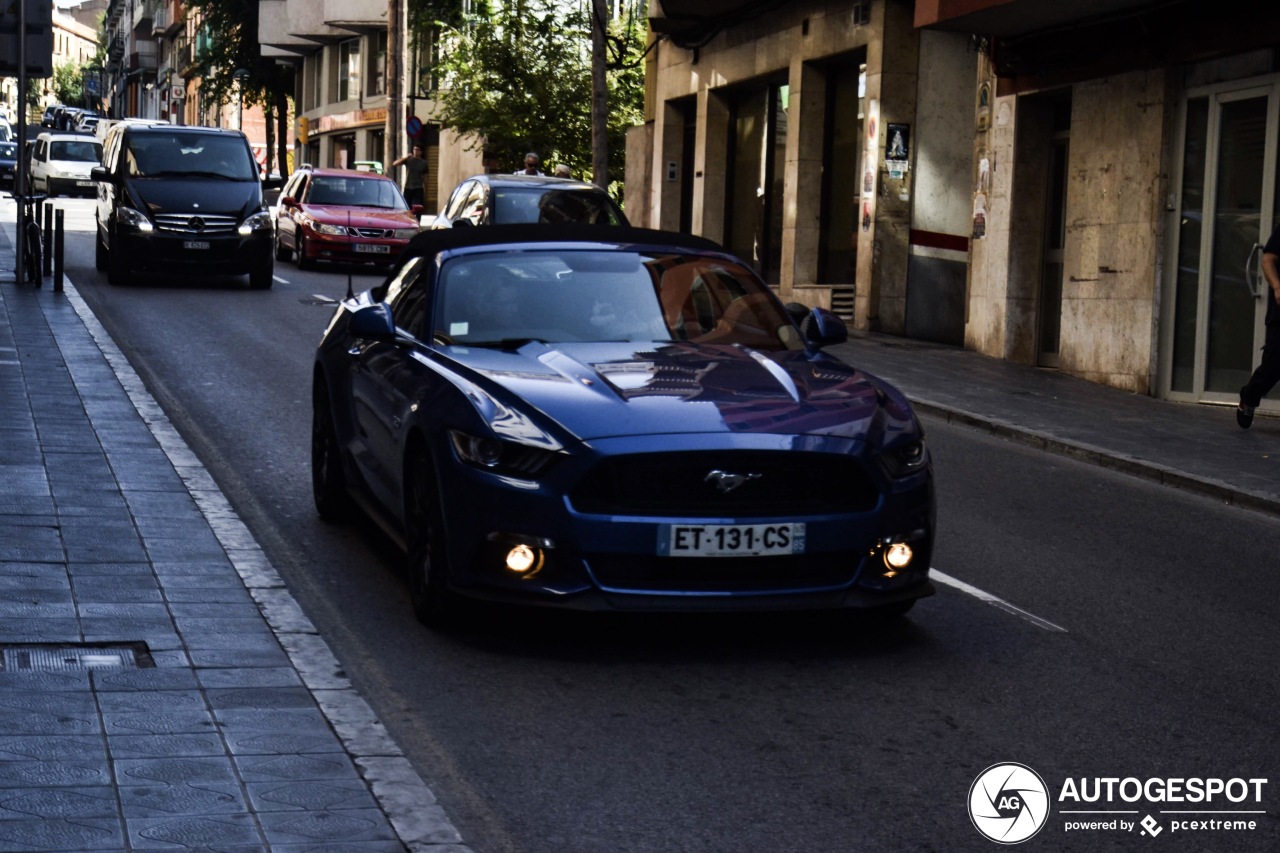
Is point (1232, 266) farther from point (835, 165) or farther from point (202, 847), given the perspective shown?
point (202, 847)

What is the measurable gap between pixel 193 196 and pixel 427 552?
1857 centimetres

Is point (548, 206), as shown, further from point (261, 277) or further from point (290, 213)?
point (290, 213)

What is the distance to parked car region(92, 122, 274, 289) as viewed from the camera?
79.4 ft

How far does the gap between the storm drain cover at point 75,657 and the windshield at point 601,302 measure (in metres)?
2.07

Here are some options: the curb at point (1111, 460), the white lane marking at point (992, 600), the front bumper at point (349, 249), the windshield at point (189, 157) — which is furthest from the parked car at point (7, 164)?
the white lane marking at point (992, 600)

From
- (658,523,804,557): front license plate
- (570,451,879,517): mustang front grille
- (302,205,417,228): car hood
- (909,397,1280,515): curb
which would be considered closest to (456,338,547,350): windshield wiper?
(570,451,879,517): mustang front grille

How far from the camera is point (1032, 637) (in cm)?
718

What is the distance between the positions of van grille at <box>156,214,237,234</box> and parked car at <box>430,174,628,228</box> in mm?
2816

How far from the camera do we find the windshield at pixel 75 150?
55.2 m

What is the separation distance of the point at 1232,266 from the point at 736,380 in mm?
10828

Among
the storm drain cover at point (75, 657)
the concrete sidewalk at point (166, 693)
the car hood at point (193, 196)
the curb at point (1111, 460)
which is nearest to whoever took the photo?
the concrete sidewalk at point (166, 693)

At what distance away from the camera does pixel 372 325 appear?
7.89 m

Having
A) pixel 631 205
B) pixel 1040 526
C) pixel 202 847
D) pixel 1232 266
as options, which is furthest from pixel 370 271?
pixel 202 847

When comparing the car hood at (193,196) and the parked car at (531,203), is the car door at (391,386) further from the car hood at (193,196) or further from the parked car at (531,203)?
the car hood at (193,196)
